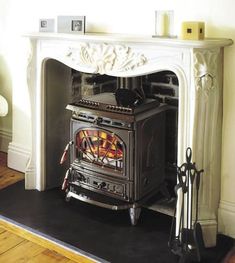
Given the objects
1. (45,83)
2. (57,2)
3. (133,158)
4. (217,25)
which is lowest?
(133,158)

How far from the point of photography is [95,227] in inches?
107

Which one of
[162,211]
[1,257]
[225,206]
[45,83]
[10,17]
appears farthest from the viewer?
[10,17]

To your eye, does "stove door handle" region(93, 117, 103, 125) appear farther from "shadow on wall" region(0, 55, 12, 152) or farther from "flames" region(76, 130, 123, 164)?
"shadow on wall" region(0, 55, 12, 152)

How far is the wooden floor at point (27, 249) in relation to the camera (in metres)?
2.43

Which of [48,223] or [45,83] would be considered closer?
[48,223]

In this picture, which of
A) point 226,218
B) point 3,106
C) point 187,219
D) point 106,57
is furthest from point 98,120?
point 3,106

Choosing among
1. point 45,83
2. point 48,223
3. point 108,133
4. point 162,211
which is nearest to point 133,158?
point 108,133

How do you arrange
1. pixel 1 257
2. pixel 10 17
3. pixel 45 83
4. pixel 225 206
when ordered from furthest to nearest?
pixel 10 17
pixel 45 83
pixel 225 206
pixel 1 257

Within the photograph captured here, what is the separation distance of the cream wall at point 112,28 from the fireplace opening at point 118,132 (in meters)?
0.37

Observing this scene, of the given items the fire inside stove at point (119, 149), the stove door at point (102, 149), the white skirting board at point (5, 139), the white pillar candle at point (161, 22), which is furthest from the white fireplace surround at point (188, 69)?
the white skirting board at point (5, 139)

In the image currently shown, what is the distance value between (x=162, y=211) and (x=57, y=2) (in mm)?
1646

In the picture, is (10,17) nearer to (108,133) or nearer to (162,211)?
(108,133)

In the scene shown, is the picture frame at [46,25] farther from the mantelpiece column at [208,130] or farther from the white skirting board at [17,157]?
the mantelpiece column at [208,130]

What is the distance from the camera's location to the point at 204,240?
2.55 m
